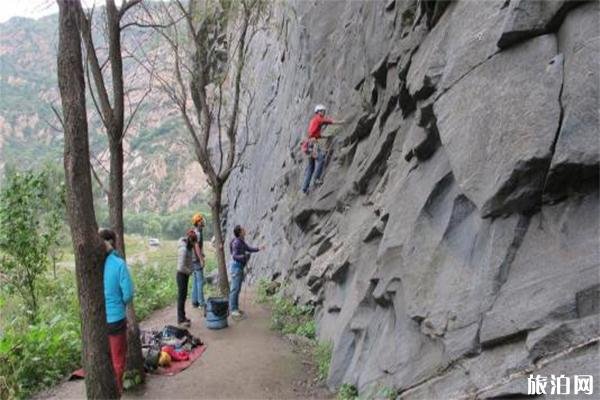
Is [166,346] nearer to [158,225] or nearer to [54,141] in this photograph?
[158,225]

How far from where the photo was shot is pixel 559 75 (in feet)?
15.3

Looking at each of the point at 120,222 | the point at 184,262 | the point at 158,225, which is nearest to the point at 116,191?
the point at 120,222

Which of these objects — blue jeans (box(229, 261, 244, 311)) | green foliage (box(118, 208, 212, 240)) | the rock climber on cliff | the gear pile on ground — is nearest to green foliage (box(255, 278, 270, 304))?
blue jeans (box(229, 261, 244, 311))

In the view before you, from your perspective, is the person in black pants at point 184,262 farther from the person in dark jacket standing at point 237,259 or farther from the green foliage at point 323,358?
the green foliage at point 323,358

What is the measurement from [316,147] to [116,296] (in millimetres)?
7194

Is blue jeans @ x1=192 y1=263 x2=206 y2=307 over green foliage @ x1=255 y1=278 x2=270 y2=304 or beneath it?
over

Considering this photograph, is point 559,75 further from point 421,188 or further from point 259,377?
point 259,377

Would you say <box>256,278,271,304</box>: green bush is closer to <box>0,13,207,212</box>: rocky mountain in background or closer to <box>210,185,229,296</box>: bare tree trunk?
<box>210,185,229,296</box>: bare tree trunk

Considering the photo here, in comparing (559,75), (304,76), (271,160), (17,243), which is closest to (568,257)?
(559,75)

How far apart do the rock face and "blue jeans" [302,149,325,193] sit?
2.50 metres

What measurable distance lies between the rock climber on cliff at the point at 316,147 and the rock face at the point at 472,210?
2002 millimetres

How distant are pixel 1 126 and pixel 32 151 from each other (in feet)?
29.6

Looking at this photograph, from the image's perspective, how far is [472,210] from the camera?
556cm

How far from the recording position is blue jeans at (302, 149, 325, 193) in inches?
516
